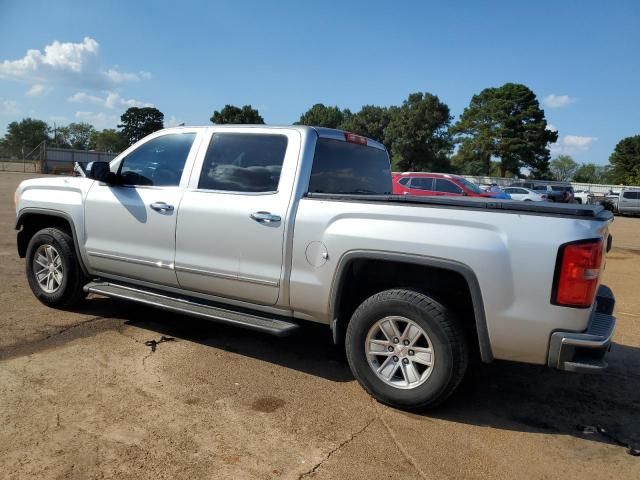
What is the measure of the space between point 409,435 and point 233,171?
2463 millimetres

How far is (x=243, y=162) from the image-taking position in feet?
14.1

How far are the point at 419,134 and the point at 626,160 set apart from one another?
41.8 metres

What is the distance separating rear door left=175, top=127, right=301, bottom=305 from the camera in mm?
3969

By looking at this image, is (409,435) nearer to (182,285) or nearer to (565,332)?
(565,332)

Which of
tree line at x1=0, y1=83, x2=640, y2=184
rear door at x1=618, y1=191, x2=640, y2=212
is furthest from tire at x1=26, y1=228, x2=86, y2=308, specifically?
tree line at x1=0, y1=83, x2=640, y2=184

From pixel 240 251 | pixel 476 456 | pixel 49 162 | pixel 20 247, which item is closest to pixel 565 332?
pixel 476 456

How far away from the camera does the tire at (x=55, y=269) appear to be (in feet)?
17.1

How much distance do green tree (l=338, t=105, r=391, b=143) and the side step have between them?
54.8 metres

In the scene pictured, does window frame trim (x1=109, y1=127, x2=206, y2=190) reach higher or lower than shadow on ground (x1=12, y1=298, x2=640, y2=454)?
higher

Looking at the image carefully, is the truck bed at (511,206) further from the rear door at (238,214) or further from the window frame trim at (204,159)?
the window frame trim at (204,159)

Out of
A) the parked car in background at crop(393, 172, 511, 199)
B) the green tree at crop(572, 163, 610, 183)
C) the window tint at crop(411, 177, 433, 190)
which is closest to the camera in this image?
the parked car in background at crop(393, 172, 511, 199)

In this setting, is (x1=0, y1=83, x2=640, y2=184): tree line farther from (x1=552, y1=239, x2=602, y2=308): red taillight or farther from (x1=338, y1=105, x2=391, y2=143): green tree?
(x1=552, y1=239, x2=602, y2=308): red taillight

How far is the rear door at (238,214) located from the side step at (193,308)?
0.44ft

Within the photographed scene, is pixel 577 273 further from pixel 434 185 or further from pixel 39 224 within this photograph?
pixel 434 185
